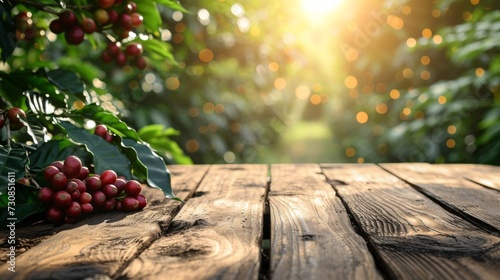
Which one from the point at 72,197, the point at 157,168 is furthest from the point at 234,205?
the point at 72,197

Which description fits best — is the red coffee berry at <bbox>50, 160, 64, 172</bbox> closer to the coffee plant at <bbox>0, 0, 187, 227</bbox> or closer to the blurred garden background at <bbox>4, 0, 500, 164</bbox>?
the coffee plant at <bbox>0, 0, 187, 227</bbox>

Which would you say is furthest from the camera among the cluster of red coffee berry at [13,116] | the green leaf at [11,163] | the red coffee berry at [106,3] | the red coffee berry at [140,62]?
the red coffee berry at [140,62]

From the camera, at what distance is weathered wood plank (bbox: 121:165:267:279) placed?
2.61 feet

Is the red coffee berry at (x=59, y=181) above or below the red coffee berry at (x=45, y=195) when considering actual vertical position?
above

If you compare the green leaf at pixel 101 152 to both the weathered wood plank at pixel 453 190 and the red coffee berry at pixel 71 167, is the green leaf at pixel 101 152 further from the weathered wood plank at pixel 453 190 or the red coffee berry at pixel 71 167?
the weathered wood plank at pixel 453 190

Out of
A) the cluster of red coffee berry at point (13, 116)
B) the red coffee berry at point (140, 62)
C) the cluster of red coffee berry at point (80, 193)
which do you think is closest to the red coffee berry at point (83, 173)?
the cluster of red coffee berry at point (80, 193)

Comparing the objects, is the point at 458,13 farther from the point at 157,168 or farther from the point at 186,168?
the point at 157,168

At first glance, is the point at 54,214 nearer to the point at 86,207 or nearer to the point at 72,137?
the point at 86,207

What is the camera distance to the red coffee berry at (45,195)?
3.90 ft

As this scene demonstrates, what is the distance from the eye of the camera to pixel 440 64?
5.18 meters

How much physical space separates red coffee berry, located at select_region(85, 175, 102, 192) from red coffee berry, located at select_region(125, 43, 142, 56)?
1.84 ft

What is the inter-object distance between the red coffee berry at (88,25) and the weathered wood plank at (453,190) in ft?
3.52

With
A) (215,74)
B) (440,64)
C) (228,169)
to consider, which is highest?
(440,64)

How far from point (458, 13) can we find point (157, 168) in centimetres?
453
